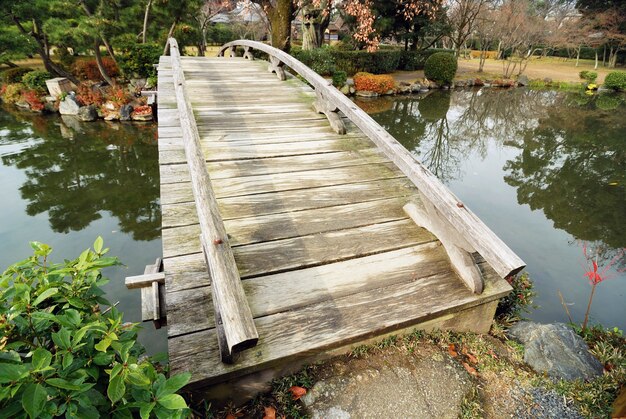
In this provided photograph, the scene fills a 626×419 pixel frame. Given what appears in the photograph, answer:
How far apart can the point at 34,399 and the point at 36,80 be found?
54.7 ft

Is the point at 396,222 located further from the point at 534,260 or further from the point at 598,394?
the point at 534,260

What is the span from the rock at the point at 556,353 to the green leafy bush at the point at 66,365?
99.3 inches

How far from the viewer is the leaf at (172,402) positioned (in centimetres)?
123

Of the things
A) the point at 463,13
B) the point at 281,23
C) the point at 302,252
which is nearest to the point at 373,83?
the point at 281,23

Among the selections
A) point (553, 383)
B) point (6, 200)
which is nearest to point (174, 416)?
point (553, 383)

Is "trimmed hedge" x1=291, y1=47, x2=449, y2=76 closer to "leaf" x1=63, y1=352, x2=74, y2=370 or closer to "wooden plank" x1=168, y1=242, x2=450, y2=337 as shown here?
"wooden plank" x1=168, y1=242, x2=450, y2=337

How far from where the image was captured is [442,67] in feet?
61.4

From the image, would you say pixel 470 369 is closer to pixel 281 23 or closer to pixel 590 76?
pixel 281 23

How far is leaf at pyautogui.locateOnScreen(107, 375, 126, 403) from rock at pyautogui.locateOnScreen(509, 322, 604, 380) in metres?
2.71

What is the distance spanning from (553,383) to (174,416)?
97.0 inches

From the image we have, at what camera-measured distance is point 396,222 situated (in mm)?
3004

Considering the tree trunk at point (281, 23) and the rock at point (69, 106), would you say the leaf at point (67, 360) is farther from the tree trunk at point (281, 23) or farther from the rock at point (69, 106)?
the rock at point (69, 106)

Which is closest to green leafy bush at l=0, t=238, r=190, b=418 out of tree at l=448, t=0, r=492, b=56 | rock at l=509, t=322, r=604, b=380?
rock at l=509, t=322, r=604, b=380

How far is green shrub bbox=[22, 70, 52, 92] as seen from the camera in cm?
1313
